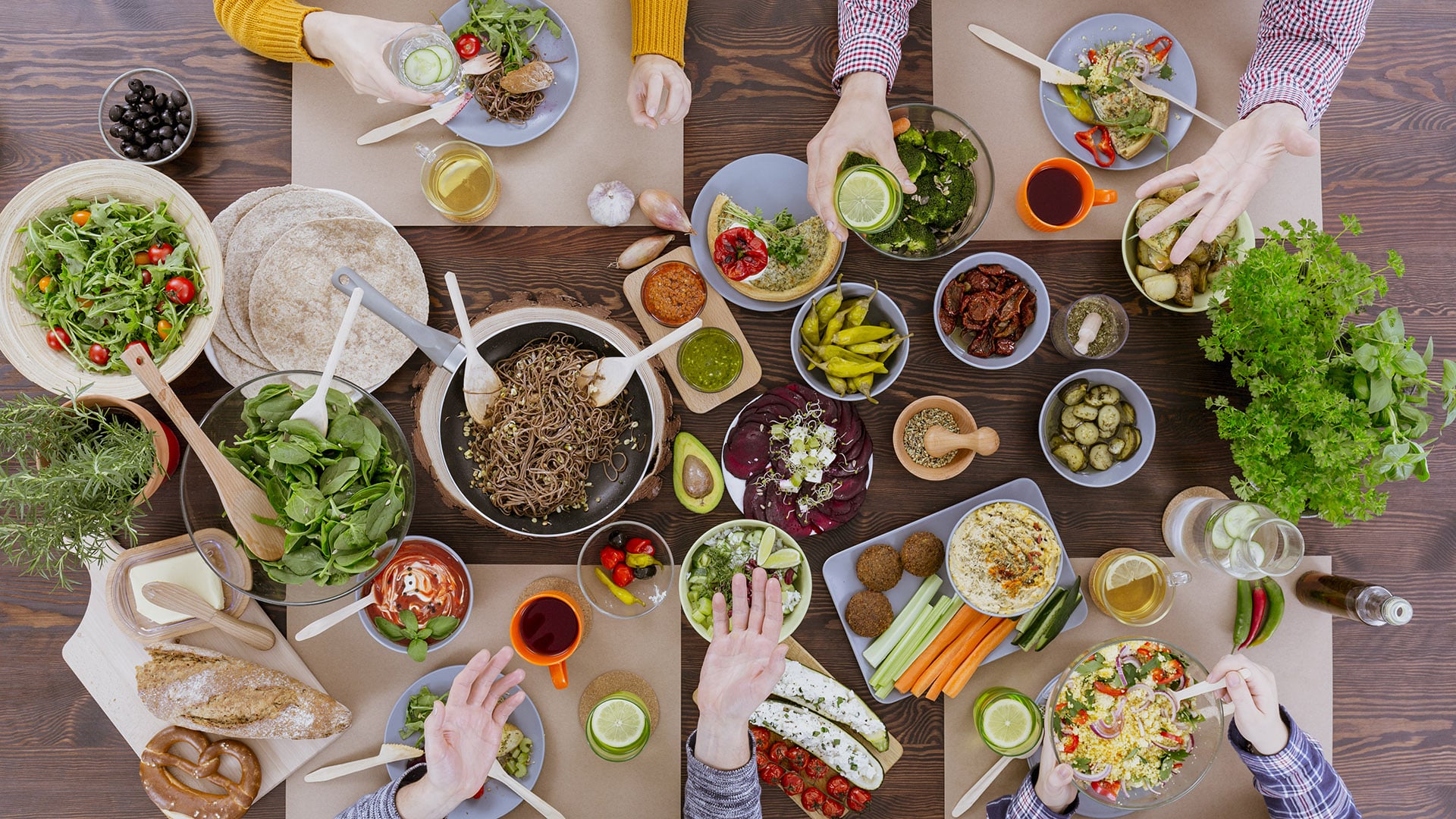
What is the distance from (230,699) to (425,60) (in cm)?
228

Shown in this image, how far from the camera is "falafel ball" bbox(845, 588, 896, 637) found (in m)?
2.73

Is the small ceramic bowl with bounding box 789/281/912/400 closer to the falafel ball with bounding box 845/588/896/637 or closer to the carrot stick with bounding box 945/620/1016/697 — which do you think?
the falafel ball with bounding box 845/588/896/637

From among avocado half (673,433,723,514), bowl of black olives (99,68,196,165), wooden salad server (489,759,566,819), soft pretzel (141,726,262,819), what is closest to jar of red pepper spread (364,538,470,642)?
wooden salad server (489,759,566,819)

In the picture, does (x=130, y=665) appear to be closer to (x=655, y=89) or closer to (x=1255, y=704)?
(x=655, y=89)

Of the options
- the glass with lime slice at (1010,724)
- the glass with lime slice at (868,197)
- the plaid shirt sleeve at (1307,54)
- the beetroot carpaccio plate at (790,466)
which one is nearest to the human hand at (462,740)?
the beetroot carpaccio plate at (790,466)

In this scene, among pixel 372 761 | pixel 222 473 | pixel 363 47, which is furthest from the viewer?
pixel 372 761

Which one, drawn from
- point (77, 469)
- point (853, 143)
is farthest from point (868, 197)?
point (77, 469)

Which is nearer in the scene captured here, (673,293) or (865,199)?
(865,199)

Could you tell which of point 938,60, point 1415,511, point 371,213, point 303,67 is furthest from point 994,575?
point 303,67

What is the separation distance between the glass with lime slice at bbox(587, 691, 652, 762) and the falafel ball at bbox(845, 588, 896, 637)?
0.83 m

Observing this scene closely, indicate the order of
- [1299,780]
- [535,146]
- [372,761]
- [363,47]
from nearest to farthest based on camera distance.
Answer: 1. [363,47]
2. [1299,780]
3. [372,761]
4. [535,146]

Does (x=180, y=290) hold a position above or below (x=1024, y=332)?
below

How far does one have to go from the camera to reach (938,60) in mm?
2789

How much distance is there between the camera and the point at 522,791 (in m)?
2.66
